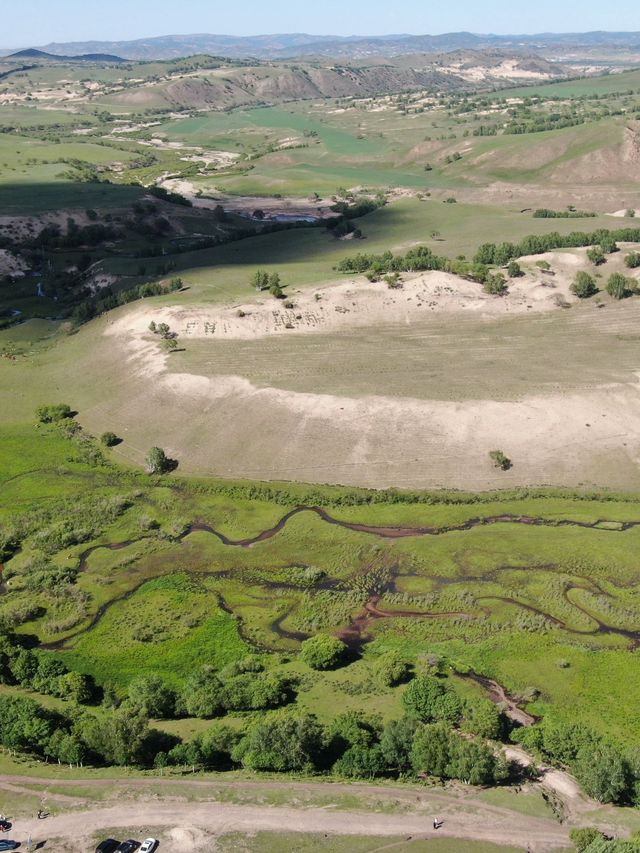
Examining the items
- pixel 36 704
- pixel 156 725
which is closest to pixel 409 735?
pixel 156 725

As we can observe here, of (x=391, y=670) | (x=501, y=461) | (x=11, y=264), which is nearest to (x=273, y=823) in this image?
(x=391, y=670)

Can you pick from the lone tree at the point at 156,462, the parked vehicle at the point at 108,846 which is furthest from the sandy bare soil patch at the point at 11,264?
the parked vehicle at the point at 108,846

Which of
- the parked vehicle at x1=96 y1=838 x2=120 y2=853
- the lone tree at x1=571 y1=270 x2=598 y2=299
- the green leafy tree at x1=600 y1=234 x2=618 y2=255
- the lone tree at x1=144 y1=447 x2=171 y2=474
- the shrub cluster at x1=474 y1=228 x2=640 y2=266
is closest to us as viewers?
the parked vehicle at x1=96 y1=838 x2=120 y2=853

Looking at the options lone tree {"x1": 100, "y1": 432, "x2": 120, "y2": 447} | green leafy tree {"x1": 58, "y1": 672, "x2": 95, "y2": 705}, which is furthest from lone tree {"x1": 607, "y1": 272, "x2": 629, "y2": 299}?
green leafy tree {"x1": 58, "y1": 672, "x2": 95, "y2": 705}

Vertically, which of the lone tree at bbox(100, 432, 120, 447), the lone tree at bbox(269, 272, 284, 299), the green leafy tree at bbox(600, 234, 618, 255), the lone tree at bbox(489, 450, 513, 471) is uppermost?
the green leafy tree at bbox(600, 234, 618, 255)

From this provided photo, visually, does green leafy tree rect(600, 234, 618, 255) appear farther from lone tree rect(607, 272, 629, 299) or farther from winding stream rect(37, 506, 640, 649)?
winding stream rect(37, 506, 640, 649)

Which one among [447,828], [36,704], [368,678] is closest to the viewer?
[447,828]

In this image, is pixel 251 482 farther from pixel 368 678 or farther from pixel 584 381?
pixel 584 381
